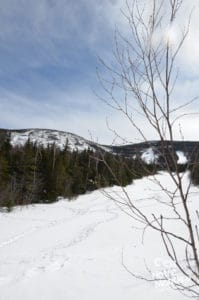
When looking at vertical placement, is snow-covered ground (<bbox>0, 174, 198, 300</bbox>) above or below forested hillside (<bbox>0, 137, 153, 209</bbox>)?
below

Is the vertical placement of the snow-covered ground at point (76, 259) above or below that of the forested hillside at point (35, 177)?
below

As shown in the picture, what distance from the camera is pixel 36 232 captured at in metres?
15.1

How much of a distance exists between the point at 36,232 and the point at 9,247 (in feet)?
10.3

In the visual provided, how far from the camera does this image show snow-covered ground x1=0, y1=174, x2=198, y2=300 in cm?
670

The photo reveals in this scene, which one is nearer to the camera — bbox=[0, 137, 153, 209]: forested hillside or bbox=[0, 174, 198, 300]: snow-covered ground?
bbox=[0, 174, 198, 300]: snow-covered ground

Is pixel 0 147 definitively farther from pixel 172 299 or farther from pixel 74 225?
pixel 172 299

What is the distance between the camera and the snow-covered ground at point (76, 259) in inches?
264

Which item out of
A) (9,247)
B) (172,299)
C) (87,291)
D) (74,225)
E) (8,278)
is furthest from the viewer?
(74,225)

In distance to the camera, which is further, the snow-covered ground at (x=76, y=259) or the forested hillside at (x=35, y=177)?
the forested hillside at (x=35, y=177)

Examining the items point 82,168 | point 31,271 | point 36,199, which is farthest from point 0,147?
point 31,271

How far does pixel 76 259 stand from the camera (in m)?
9.73

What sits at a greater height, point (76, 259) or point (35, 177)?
point (35, 177)

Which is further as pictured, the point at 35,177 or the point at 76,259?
the point at 35,177

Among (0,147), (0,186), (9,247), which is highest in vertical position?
(0,147)
